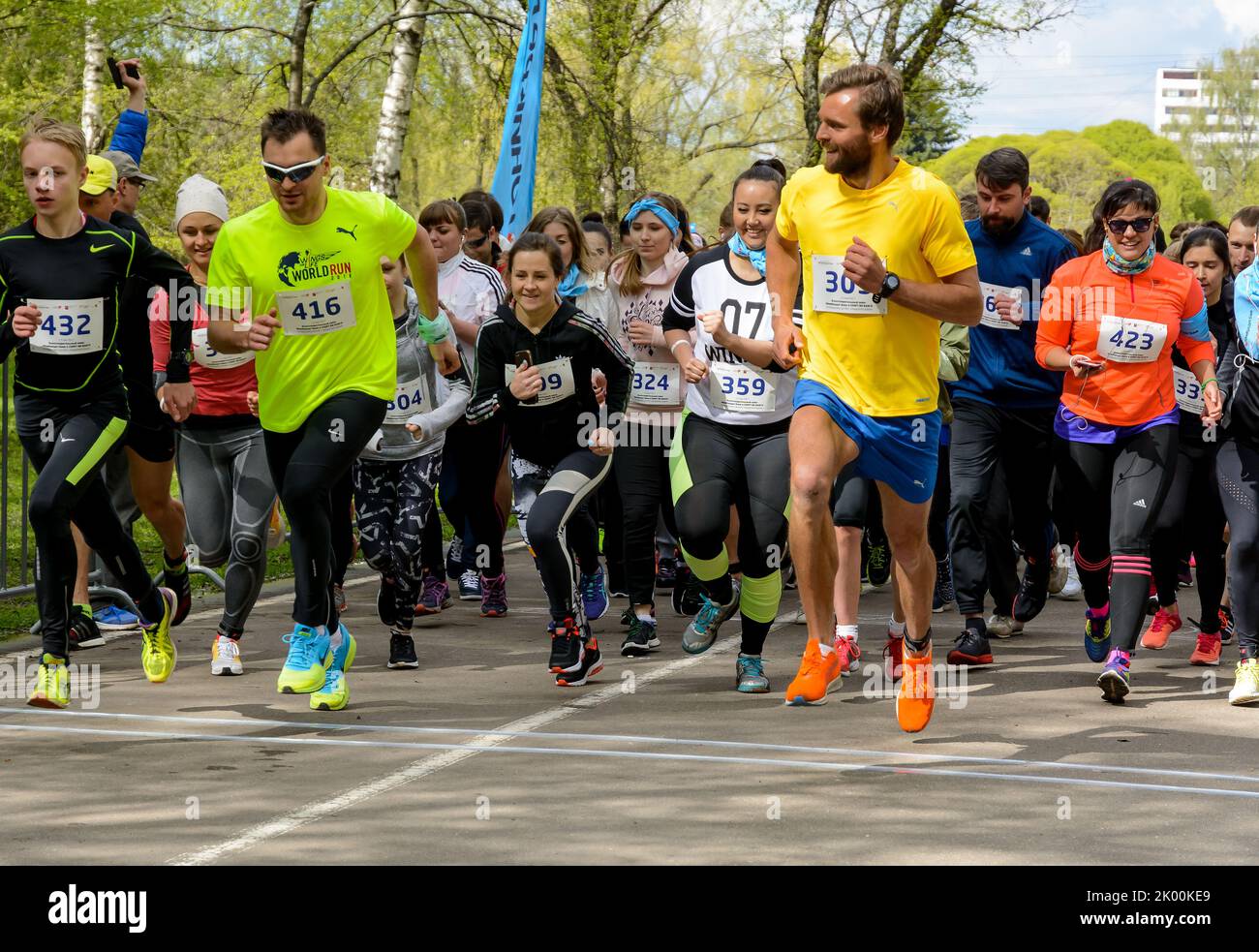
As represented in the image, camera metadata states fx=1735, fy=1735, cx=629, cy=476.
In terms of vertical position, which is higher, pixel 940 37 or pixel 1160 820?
pixel 940 37

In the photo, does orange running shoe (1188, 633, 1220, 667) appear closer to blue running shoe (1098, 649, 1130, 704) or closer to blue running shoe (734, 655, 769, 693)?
blue running shoe (1098, 649, 1130, 704)

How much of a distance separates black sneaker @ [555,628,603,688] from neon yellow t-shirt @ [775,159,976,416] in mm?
1916

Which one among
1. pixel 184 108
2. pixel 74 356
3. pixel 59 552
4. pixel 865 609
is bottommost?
pixel 865 609

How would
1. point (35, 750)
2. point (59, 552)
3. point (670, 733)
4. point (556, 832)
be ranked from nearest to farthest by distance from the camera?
point (556, 832)
point (35, 750)
point (670, 733)
point (59, 552)

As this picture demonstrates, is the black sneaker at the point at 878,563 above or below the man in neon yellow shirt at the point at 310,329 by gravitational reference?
below

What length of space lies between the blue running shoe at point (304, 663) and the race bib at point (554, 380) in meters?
1.74

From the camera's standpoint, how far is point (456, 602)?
10.8m

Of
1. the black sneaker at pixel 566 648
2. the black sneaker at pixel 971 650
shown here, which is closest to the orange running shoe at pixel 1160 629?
the black sneaker at pixel 971 650

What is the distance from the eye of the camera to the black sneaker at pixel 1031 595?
9375 millimetres

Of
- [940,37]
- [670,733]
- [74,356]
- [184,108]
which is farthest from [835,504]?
[184,108]

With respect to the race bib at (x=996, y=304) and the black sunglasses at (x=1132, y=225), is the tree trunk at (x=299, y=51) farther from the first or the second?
the black sunglasses at (x=1132, y=225)

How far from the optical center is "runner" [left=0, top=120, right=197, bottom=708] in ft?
23.2
